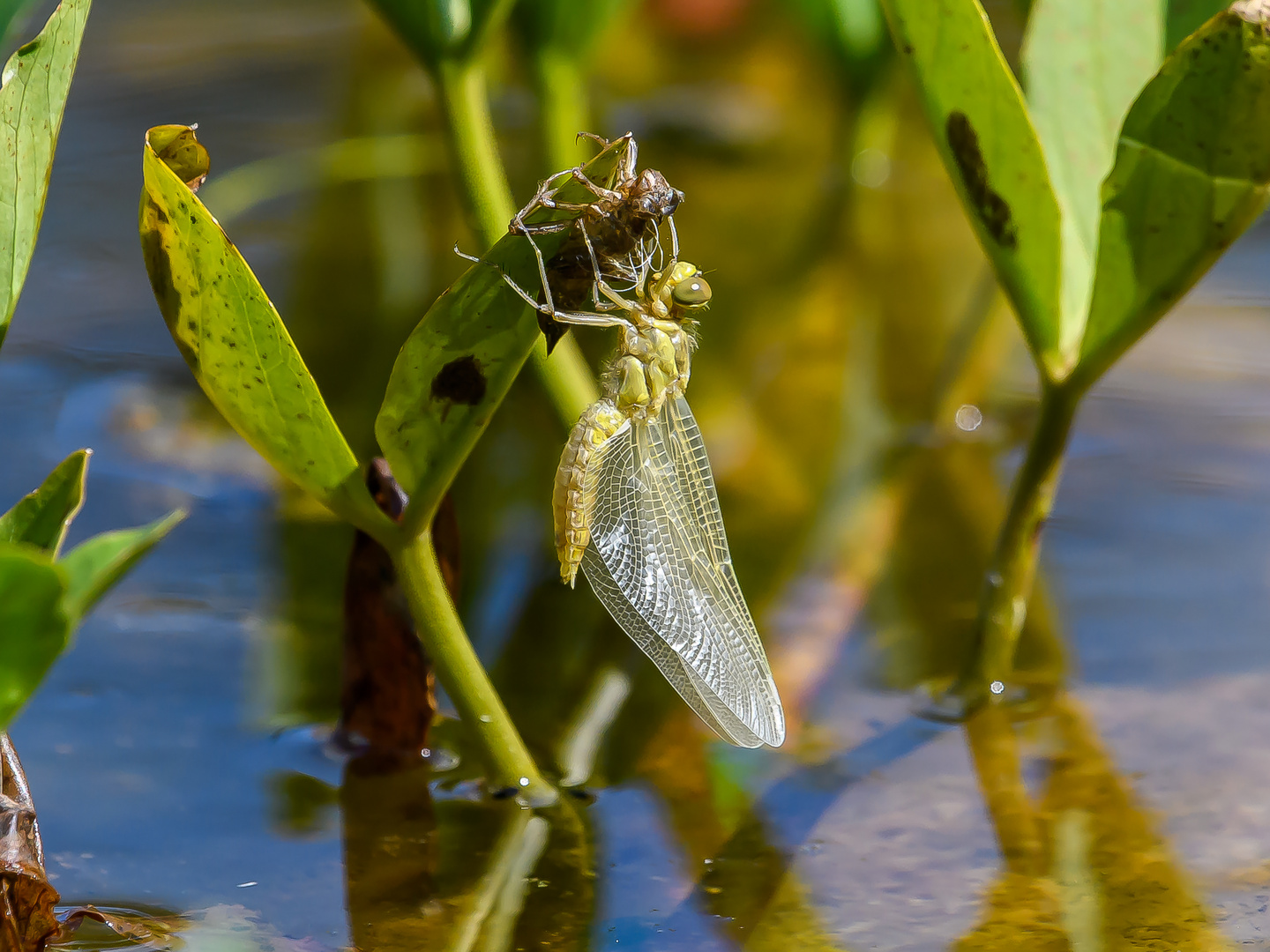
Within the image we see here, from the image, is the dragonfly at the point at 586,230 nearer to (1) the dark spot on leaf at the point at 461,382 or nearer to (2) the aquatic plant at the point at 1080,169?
(1) the dark spot on leaf at the point at 461,382

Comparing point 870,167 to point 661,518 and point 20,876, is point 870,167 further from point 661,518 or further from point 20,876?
point 20,876

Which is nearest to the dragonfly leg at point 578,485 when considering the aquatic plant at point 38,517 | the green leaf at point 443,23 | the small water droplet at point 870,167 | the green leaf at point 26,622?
the green leaf at point 443,23

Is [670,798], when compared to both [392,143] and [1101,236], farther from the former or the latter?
[392,143]

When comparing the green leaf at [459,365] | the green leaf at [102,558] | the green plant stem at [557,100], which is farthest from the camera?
the green plant stem at [557,100]

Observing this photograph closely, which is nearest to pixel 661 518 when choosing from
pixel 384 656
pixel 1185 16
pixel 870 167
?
pixel 384 656

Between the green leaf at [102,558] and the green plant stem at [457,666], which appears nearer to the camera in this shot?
the green leaf at [102,558]

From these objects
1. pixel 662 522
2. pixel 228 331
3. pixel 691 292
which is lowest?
pixel 662 522

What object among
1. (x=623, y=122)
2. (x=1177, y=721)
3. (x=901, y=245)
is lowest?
(x=1177, y=721)

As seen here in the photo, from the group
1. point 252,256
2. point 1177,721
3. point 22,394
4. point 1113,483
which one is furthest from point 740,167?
point 1177,721
